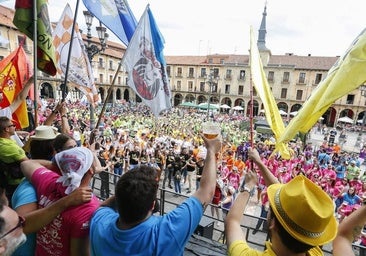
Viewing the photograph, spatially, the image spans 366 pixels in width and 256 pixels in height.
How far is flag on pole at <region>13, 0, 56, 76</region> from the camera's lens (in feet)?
11.7

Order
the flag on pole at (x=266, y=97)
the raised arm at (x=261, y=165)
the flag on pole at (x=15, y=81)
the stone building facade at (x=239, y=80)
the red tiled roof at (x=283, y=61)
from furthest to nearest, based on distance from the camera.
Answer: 1. the red tiled roof at (x=283, y=61)
2. the stone building facade at (x=239, y=80)
3. the flag on pole at (x=15, y=81)
4. the flag on pole at (x=266, y=97)
5. the raised arm at (x=261, y=165)

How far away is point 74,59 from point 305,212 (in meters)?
4.94

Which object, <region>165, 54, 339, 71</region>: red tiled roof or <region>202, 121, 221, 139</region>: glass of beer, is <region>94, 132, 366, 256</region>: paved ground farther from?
<region>165, 54, 339, 71</region>: red tiled roof

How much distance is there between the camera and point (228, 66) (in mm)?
51375

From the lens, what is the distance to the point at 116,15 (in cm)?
430

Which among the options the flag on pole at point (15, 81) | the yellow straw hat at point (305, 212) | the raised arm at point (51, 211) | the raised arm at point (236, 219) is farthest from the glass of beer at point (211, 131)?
the flag on pole at point (15, 81)

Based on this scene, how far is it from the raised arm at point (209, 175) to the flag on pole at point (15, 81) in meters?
4.31

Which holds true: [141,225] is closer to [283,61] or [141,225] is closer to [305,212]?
[305,212]

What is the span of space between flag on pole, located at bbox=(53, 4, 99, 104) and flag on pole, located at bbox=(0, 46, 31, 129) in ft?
2.87

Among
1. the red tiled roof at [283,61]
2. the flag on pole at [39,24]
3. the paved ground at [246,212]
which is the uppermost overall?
the red tiled roof at [283,61]

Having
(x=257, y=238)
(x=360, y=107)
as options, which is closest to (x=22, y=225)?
(x=257, y=238)

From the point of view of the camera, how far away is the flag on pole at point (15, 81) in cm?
466

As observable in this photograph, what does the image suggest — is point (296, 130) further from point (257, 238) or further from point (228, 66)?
point (228, 66)

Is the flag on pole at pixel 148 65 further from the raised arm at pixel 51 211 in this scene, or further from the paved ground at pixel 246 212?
the raised arm at pixel 51 211
